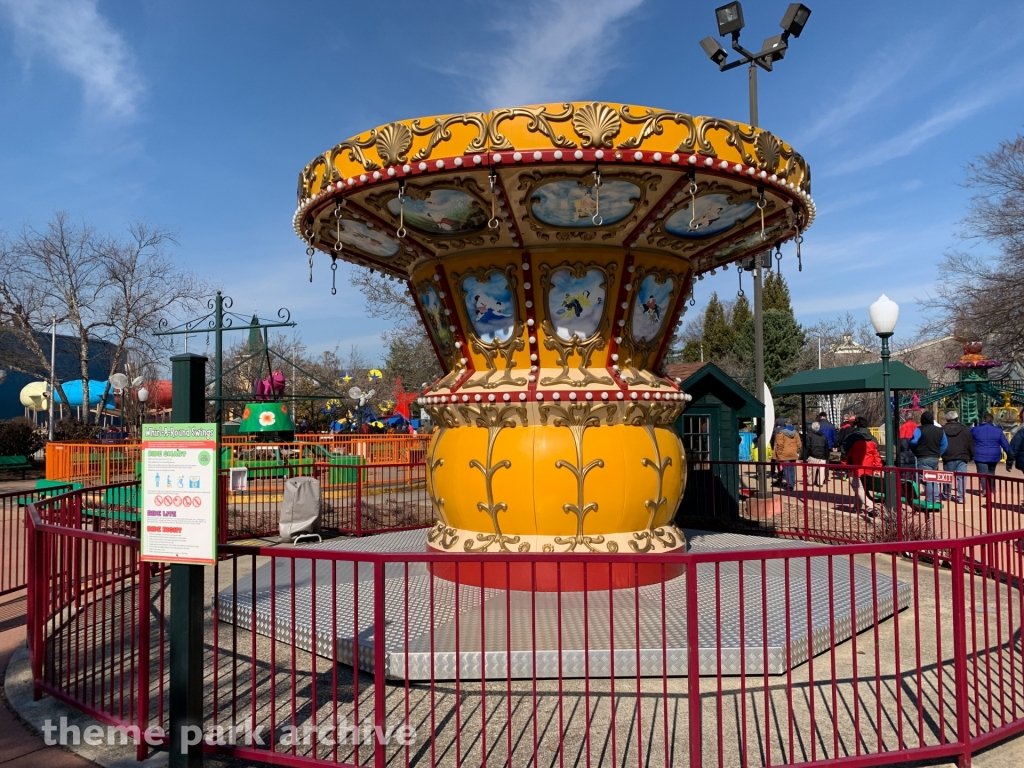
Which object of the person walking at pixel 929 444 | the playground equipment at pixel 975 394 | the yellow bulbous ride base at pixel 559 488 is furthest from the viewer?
the playground equipment at pixel 975 394

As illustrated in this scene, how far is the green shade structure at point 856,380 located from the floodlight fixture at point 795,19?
21.3 feet

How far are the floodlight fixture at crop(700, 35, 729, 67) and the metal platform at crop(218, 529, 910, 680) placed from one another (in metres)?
10.3

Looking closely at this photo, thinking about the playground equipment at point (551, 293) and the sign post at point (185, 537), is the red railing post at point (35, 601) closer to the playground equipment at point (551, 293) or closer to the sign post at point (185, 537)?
the sign post at point (185, 537)

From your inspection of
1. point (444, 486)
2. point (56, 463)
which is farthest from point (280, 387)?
point (444, 486)

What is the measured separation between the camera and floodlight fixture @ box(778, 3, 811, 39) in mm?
12438

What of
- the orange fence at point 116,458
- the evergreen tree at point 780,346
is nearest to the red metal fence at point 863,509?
the orange fence at point 116,458

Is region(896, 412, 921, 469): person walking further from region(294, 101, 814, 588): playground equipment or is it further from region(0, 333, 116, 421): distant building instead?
region(0, 333, 116, 421): distant building

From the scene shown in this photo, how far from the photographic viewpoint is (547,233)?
5.80 meters

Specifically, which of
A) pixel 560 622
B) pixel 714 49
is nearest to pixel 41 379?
pixel 714 49

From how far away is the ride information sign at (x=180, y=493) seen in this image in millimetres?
3221

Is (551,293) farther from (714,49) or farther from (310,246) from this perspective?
(714,49)

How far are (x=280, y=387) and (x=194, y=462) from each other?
17.2 metres

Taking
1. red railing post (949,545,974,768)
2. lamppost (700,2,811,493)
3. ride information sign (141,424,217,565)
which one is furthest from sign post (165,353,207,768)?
lamppost (700,2,811,493)

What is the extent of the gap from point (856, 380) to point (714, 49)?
722cm
